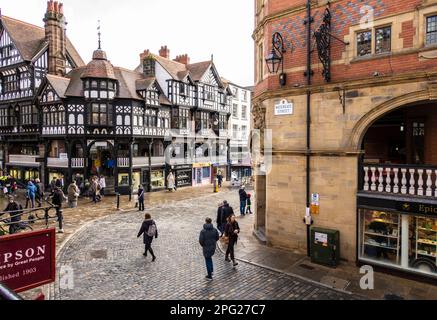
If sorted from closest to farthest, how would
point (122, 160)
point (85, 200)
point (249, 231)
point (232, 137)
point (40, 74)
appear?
point (249, 231)
point (85, 200)
point (122, 160)
point (40, 74)
point (232, 137)

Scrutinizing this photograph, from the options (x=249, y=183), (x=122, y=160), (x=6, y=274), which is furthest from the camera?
(x=249, y=183)

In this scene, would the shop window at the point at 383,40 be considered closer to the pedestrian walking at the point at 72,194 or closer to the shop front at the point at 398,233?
the shop front at the point at 398,233

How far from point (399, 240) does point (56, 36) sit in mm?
32172

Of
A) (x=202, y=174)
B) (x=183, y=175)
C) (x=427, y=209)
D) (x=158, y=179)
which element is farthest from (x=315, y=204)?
(x=202, y=174)

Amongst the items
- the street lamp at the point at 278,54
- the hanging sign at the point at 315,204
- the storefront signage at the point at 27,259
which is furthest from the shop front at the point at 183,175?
the storefront signage at the point at 27,259

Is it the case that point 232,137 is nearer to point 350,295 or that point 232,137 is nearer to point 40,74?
point 40,74

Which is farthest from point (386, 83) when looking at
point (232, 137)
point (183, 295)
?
point (232, 137)

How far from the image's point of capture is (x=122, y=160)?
27531 millimetres

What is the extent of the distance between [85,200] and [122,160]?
4976 millimetres

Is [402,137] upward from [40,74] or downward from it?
downward

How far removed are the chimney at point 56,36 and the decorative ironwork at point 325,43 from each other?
2697 centimetres

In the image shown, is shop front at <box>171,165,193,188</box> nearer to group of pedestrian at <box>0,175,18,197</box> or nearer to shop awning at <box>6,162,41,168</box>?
shop awning at <box>6,162,41,168</box>

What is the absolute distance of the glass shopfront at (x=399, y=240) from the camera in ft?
31.3

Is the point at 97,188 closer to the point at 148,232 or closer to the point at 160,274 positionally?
the point at 148,232
